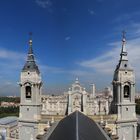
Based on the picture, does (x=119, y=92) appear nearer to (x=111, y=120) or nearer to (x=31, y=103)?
(x=111, y=120)

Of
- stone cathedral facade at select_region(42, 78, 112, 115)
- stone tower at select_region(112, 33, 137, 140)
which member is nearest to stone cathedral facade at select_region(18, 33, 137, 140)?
stone tower at select_region(112, 33, 137, 140)

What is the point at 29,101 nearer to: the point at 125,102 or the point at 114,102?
the point at 114,102

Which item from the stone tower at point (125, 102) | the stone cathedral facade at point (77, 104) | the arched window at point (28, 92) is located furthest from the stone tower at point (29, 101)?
the stone tower at point (125, 102)

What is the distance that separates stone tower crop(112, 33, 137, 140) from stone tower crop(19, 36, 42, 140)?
769cm

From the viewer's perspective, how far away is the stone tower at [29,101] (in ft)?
92.3

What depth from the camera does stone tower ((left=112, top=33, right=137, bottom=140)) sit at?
2774 centimetres

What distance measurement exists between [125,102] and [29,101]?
9.33m

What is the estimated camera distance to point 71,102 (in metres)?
31.5

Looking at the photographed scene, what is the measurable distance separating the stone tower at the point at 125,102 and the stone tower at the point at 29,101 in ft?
25.2

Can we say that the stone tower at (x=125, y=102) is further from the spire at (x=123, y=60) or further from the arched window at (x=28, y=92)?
the arched window at (x=28, y=92)

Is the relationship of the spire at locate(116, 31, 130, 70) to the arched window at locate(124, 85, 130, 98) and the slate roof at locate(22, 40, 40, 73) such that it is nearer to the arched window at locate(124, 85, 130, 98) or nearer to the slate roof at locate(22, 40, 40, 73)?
the arched window at locate(124, 85, 130, 98)

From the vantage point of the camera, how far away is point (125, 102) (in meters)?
27.9

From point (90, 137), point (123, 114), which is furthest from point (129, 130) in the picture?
point (90, 137)

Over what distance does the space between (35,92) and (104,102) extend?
38.2 ft
